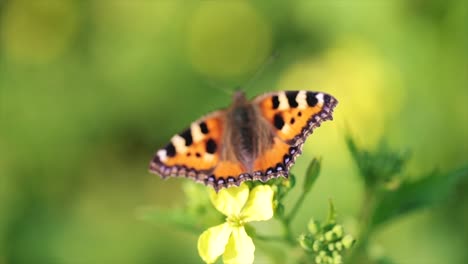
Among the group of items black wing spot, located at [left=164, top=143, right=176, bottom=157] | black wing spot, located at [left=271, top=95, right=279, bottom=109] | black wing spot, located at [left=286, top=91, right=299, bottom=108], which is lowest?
black wing spot, located at [left=164, top=143, right=176, bottom=157]

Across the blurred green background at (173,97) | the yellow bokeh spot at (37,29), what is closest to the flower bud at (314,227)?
the blurred green background at (173,97)

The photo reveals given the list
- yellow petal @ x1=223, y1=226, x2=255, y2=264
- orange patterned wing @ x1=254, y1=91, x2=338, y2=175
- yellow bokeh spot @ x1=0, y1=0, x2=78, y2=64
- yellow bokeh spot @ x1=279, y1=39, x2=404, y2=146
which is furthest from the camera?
yellow bokeh spot @ x1=0, y1=0, x2=78, y2=64

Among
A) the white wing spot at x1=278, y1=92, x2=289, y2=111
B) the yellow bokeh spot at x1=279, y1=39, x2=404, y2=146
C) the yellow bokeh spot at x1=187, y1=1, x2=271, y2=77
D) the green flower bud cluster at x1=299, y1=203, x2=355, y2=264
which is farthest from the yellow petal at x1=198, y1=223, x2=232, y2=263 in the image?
the yellow bokeh spot at x1=187, y1=1, x2=271, y2=77

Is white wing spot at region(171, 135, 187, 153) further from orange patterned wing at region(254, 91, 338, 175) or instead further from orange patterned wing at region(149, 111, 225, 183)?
orange patterned wing at region(254, 91, 338, 175)

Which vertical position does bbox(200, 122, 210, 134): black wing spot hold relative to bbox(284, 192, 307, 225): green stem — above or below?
above

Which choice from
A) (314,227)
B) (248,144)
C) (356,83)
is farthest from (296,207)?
(356,83)

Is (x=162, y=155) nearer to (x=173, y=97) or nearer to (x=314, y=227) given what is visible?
(x=314, y=227)
